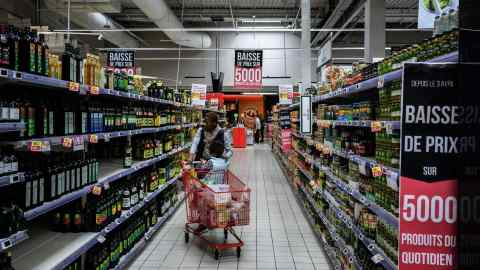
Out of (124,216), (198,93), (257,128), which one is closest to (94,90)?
(124,216)

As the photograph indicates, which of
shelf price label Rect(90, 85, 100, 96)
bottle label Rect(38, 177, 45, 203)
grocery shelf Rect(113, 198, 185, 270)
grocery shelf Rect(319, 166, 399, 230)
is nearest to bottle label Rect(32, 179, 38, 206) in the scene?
bottle label Rect(38, 177, 45, 203)

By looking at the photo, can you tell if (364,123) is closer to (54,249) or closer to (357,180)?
(357,180)

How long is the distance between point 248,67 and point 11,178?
11.0 meters

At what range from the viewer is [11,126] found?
222cm

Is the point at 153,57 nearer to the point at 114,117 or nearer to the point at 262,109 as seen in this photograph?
the point at 262,109

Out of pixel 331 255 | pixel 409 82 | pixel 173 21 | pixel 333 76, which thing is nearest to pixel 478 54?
pixel 409 82

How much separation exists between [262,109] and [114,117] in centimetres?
2662

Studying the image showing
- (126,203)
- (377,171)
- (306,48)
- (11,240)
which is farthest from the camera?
(306,48)

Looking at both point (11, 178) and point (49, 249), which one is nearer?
point (11, 178)

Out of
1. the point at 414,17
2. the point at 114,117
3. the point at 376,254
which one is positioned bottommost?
the point at 376,254

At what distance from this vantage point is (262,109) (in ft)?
100

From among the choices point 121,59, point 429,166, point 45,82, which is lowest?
point 429,166

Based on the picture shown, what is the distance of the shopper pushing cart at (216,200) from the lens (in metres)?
4.54

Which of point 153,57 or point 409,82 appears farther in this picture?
point 153,57
